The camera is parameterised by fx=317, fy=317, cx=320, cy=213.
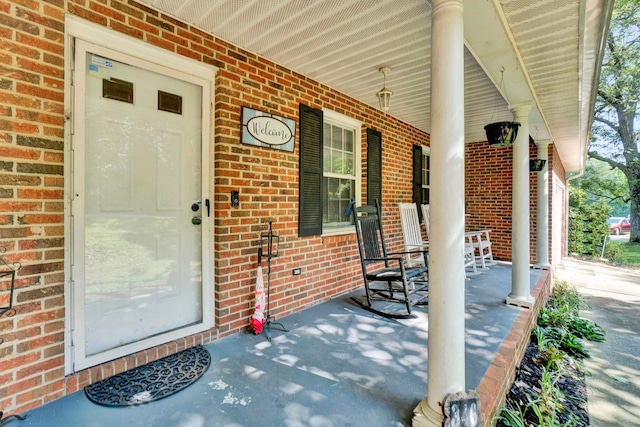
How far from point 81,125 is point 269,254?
1.60 meters

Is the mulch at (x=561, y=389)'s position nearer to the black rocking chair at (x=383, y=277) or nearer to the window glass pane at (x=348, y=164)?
the black rocking chair at (x=383, y=277)

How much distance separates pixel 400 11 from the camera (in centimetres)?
221

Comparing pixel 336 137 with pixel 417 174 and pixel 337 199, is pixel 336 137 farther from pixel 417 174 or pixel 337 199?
pixel 417 174

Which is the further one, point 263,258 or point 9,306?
point 263,258

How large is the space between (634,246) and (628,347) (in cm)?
1364

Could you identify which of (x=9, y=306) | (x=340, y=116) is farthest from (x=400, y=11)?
(x=9, y=306)

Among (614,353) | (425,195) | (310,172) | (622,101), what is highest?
(622,101)

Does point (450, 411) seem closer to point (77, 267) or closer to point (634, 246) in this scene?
point (77, 267)

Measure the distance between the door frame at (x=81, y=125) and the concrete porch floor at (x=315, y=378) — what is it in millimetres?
265

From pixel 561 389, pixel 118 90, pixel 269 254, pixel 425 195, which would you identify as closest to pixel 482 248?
pixel 425 195

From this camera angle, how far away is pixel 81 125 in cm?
196

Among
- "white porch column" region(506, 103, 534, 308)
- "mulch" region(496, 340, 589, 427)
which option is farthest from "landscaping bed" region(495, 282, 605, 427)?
"white porch column" region(506, 103, 534, 308)

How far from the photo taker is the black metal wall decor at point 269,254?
279 cm

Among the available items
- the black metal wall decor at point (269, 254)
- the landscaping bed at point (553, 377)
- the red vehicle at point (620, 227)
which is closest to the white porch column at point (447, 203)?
the landscaping bed at point (553, 377)
